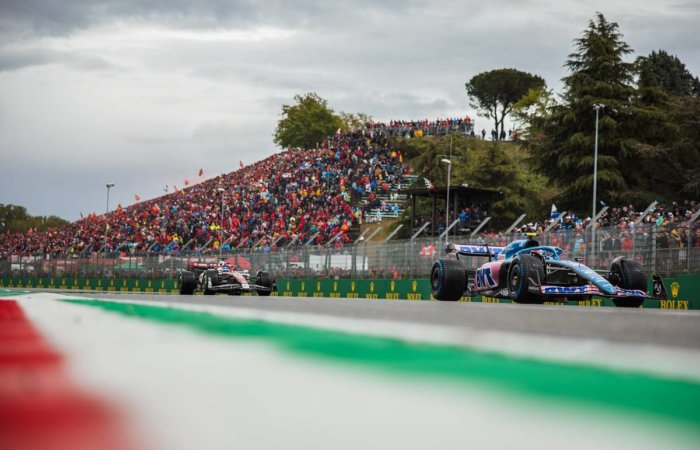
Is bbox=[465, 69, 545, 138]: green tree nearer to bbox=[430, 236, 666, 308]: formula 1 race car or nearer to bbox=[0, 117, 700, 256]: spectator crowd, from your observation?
bbox=[0, 117, 700, 256]: spectator crowd

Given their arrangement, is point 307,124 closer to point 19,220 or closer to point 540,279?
point 19,220

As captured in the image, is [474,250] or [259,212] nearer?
[474,250]

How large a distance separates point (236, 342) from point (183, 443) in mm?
1069

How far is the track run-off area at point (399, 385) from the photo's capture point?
128 centimetres

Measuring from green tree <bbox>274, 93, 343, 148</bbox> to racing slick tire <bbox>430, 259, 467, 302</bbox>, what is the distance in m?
92.9

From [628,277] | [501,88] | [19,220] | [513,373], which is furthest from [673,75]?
[19,220]

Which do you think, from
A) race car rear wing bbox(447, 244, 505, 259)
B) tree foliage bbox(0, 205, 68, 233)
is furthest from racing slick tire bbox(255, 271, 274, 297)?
tree foliage bbox(0, 205, 68, 233)

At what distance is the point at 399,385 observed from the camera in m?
1.61

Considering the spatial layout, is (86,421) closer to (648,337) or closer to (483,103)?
(648,337)

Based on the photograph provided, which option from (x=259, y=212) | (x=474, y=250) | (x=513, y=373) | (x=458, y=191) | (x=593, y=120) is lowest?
(x=513, y=373)

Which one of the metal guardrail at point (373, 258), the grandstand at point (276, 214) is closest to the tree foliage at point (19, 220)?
the grandstand at point (276, 214)

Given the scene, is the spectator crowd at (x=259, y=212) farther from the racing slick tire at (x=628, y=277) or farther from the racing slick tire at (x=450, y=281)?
the racing slick tire at (x=628, y=277)

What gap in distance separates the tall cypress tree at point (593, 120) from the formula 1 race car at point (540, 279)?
30.1m

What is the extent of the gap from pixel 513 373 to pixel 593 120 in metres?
46.0
